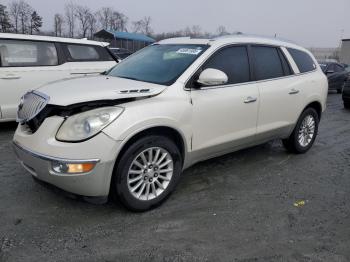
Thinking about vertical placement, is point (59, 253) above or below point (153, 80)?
below

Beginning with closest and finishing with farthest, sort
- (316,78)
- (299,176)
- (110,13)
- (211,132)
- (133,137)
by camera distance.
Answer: (133,137), (211,132), (299,176), (316,78), (110,13)

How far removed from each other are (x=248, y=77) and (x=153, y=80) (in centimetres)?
128

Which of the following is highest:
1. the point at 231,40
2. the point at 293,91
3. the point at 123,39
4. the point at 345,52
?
the point at 123,39

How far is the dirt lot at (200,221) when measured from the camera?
9.59 feet

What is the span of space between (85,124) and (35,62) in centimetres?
409

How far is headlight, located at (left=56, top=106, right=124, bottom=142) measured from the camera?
3.08 metres

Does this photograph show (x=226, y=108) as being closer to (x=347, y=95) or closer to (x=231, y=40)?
(x=231, y=40)

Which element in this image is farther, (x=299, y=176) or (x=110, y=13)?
(x=110, y=13)

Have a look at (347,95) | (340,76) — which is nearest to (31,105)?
(347,95)

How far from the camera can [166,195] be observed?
3.71m

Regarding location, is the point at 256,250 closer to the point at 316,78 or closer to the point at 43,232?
the point at 43,232

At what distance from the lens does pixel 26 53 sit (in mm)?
6504

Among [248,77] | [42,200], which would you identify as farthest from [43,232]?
[248,77]

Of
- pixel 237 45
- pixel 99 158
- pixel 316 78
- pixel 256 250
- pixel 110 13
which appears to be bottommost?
pixel 256 250
